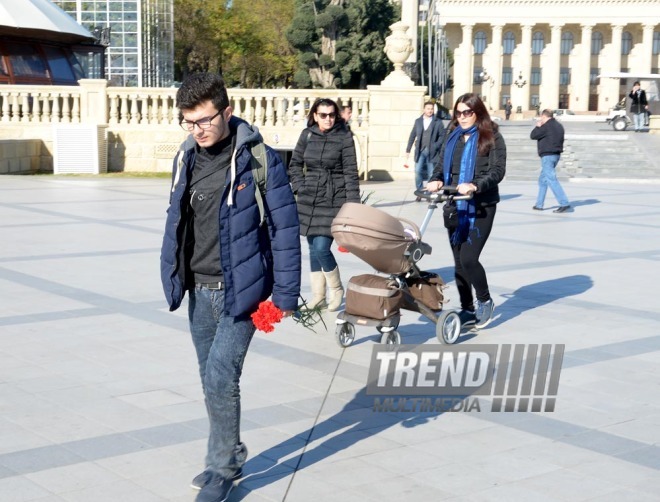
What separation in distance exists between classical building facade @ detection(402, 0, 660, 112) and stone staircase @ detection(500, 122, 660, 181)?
82.8 m

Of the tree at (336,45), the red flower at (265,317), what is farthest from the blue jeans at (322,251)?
the tree at (336,45)

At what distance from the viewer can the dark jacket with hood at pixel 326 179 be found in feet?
27.4

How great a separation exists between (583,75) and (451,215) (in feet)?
379

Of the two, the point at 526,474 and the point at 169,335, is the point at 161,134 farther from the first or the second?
the point at 526,474

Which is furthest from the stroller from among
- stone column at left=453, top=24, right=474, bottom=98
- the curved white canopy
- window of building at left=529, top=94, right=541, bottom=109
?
window of building at left=529, top=94, right=541, bottom=109

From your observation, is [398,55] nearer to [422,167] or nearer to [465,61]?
[422,167]

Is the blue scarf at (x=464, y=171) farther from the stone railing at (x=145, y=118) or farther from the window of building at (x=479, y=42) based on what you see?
the window of building at (x=479, y=42)

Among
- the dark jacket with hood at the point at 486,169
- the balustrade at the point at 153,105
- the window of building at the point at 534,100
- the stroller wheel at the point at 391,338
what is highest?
the window of building at the point at 534,100

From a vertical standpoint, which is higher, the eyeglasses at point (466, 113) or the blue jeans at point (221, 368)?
the eyeglasses at point (466, 113)

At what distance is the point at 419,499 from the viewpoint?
4.65m

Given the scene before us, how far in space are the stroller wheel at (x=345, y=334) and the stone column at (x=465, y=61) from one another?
11275cm

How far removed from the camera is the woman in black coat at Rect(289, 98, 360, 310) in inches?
328

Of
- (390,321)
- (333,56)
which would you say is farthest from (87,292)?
(333,56)

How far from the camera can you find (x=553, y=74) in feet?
388
